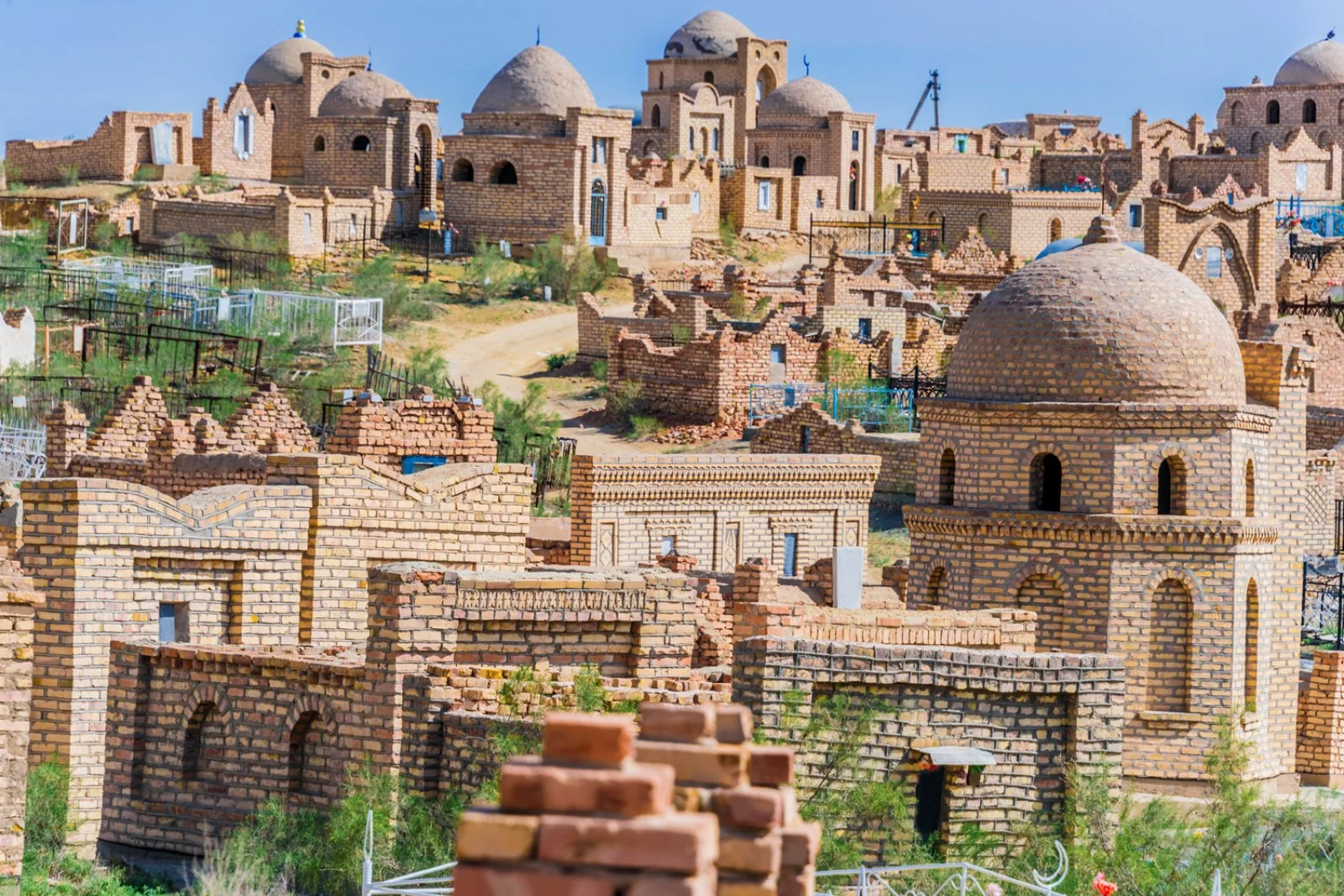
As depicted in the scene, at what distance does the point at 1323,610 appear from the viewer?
27.9 m

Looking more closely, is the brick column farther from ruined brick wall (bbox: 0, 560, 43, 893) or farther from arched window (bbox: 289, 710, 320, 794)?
ruined brick wall (bbox: 0, 560, 43, 893)

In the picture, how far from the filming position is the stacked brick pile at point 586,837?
584 centimetres

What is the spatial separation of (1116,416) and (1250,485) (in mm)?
1329

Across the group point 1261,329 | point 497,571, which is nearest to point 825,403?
point 1261,329

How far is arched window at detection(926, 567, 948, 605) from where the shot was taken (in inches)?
845

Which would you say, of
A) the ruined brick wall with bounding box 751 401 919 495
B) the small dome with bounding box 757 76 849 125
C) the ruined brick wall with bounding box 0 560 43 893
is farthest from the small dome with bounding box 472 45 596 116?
the ruined brick wall with bounding box 0 560 43 893

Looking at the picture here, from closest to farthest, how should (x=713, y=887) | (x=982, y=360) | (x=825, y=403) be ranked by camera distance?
(x=713, y=887), (x=982, y=360), (x=825, y=403)

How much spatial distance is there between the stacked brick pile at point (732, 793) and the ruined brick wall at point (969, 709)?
760 cm

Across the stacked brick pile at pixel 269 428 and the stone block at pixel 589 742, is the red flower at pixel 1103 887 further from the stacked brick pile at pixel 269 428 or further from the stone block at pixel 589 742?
the stacked brick pile at pixel 269 428

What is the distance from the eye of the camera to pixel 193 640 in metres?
18.0

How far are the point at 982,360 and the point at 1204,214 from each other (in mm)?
30898

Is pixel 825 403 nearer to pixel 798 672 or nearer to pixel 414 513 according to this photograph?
pixel 414 513

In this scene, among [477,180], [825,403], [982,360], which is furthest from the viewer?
[477,180]

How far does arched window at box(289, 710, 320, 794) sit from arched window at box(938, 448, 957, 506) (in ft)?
23.3
